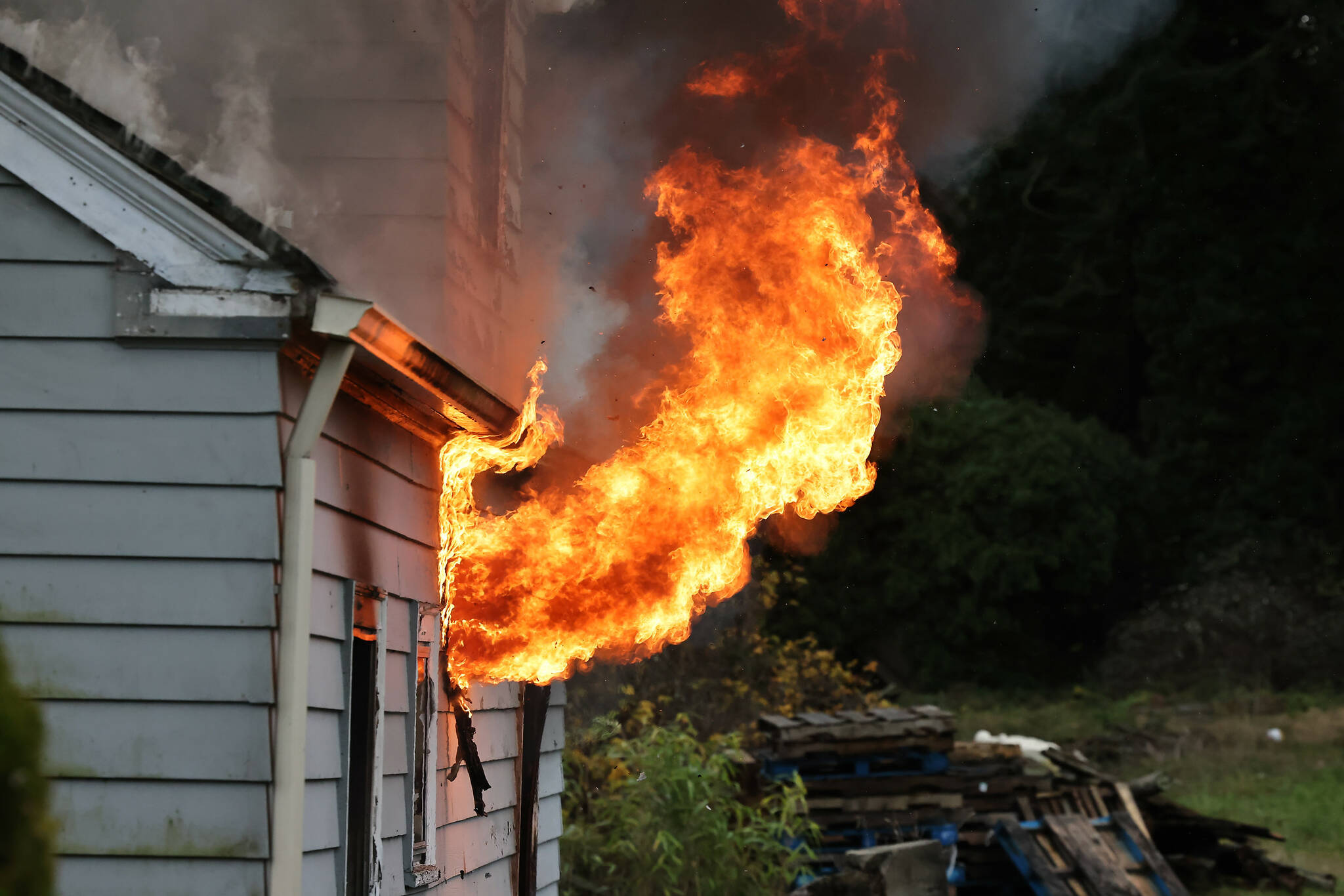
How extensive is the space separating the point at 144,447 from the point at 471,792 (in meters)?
2.87

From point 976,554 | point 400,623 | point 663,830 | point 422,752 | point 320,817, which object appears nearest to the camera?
point 320,817

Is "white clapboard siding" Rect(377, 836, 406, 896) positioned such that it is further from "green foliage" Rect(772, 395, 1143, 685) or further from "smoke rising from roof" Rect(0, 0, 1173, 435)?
"green foliage" Rect(772, 395, 1143, 685)

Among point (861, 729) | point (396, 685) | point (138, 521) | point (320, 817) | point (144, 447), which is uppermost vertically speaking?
point (144, 447)

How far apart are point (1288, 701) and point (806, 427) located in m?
19.8

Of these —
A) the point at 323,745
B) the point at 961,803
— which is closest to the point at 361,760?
the point at 323,745

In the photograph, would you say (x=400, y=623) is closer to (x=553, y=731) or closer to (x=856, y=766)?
(x=553, y=731)

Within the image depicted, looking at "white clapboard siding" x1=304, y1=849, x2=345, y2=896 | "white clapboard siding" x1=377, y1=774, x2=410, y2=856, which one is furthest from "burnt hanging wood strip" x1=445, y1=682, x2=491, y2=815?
"white clapboard siding" x1=304, y1=849, x2=345, y2=896

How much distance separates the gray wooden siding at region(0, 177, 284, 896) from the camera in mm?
4137

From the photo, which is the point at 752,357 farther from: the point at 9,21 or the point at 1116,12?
the point at 1116,12

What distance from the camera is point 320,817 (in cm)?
457

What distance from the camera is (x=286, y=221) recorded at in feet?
27.0

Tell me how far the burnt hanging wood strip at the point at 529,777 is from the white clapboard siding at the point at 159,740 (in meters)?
3.11

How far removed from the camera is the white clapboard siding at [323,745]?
448 centimetres

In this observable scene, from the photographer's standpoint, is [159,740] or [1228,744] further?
[1228,744]
